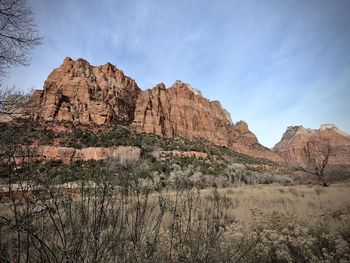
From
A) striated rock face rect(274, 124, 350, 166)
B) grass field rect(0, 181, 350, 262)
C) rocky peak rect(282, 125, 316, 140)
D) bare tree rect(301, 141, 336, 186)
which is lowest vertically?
grass field rect(0, 181, 350, 262)

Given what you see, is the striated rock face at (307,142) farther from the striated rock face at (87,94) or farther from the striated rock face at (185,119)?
the striated rock face at (87,94)

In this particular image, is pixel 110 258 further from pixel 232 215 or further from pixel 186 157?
pixel 186 157

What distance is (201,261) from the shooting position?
252 centimetres

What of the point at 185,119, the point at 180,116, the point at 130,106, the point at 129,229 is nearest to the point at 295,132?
the point at 185,119

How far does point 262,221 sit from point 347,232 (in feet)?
5.16

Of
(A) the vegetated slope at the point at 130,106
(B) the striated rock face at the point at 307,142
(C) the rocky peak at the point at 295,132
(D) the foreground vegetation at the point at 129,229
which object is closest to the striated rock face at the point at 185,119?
(A) the vegetated slope at the point at 130,106

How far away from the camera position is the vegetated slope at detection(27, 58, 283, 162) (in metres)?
65.1

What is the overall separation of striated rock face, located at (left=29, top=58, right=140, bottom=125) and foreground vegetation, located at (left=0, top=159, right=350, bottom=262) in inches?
2257

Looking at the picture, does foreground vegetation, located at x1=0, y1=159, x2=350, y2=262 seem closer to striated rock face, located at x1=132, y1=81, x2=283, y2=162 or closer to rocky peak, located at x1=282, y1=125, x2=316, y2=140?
striated rock face, located at x1=132, y1=81, x2=283, y2=162

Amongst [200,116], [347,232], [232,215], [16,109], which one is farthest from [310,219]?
[200,116]

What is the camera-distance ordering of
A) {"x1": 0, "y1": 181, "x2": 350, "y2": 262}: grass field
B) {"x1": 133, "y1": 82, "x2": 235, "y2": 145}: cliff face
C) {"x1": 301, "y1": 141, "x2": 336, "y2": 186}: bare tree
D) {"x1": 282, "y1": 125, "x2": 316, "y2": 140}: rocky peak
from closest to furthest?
{"x1": 0, "y1": 181, "x2": 350, "y2": 262}: grass field, {"x1": 301, "y1": 141, "x2": 336, "y2": 186}: bare tree, {"x1": 133, "y1": 82, "x2": 235, "y2": 145}: cliff face, {"x1": 282, "y1": 125, "x2": 316, "y2": 140}: rocky peak

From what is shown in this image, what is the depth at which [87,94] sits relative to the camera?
7006cm

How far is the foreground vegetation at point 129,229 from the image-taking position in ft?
6.90

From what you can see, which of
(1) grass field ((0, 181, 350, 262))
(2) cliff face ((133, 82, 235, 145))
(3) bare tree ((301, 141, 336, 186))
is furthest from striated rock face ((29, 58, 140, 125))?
(1) grass field ((0, 181, 350, 262))
